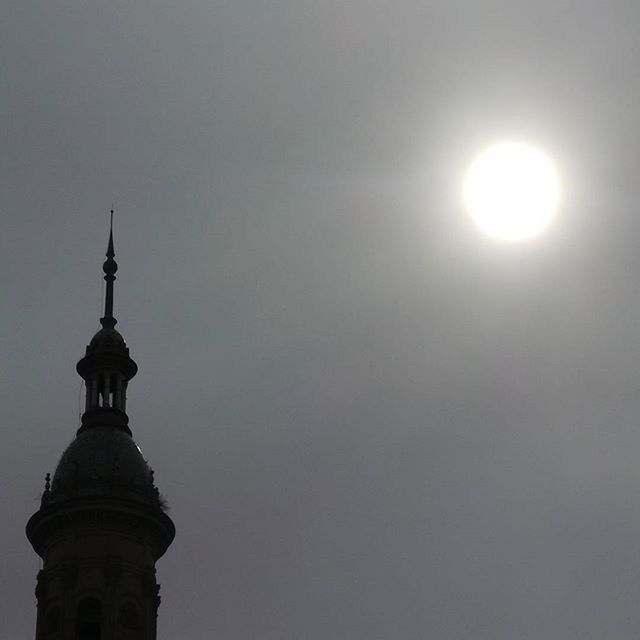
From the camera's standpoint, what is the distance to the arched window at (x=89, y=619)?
85250 mm

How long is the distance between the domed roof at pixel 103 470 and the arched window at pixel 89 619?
5020 mm

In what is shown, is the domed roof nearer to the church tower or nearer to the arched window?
the church tower

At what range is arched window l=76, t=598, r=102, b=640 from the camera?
85250 millimetres

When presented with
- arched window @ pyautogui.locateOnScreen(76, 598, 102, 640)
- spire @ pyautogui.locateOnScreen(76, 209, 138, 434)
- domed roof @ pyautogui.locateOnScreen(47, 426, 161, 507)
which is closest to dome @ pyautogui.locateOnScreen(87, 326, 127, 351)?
spire @ pyautogui.locateOnScreen(76, 209, 138, 434)

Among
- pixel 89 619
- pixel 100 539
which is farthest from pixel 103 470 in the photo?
pixel 89 619

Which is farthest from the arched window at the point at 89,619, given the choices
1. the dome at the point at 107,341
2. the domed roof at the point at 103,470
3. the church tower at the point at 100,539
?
the dome at the point at 107,341

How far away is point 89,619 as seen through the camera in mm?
85562

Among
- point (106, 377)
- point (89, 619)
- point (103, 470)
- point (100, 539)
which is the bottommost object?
point (89, 619)

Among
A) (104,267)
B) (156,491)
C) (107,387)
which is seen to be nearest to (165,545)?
(156,491)

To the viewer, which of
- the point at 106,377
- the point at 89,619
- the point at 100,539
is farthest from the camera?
the point at 106,377

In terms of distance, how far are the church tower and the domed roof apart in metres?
0.04

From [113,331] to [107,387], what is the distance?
12.4ft

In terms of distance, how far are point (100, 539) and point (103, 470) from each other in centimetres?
350

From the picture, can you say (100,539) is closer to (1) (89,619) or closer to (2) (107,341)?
(1) (89,619)
